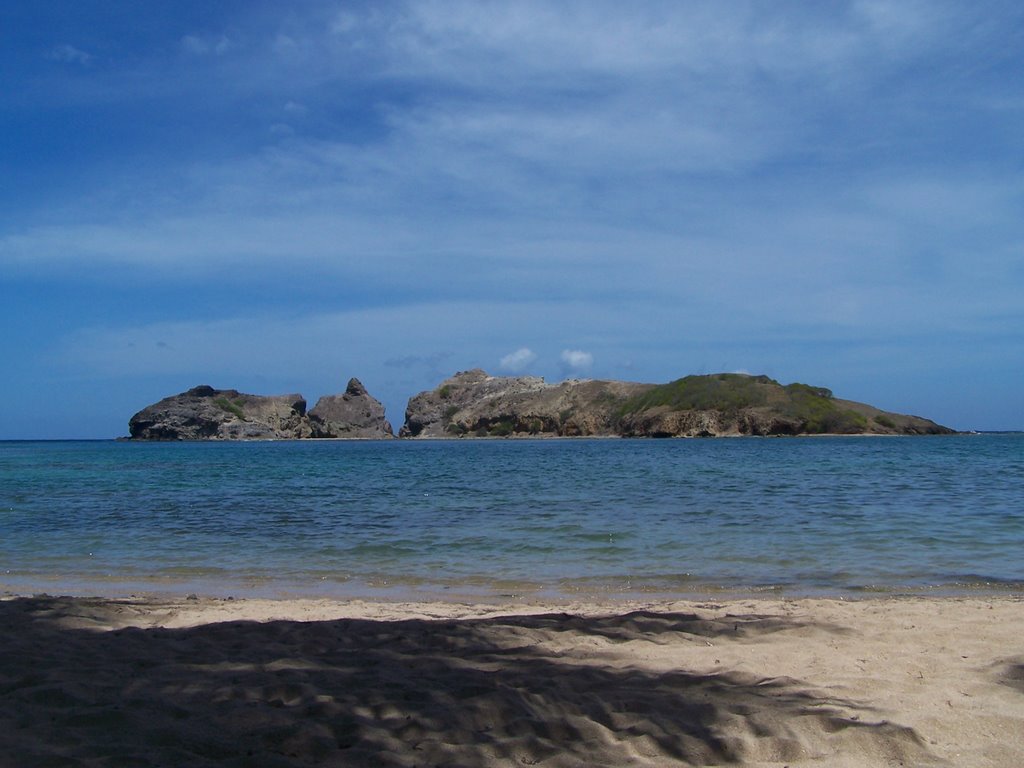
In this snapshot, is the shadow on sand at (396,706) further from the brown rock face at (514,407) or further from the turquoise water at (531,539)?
the brown rock face at (514,407)

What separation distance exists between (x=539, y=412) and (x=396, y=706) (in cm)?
13614

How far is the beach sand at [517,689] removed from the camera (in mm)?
4367

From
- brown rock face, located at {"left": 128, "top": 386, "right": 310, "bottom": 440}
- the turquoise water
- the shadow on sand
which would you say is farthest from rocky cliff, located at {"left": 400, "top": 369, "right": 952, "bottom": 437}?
the shadow on sand

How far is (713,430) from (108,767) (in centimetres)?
11365

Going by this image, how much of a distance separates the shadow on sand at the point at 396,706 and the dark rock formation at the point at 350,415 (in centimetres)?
15534

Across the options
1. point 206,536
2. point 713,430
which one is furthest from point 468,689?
point 713,430

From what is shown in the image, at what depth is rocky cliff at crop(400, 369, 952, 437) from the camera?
110625 mm

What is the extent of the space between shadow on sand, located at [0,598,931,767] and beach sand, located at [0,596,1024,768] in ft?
0.06

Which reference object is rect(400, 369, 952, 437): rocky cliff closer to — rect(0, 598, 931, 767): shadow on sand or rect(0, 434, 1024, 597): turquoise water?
rect(0, 434, 1024, 597): turquoise water

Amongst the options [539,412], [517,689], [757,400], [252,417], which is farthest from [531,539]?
[252,417]

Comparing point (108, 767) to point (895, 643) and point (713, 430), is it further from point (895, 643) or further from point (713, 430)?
point (713, 430)

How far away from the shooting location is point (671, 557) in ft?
42.2

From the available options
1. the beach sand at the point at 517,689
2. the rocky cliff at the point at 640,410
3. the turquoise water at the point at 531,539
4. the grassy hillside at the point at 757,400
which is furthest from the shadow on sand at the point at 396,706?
the grassy hillside at the point at 757,400

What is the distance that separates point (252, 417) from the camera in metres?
164
